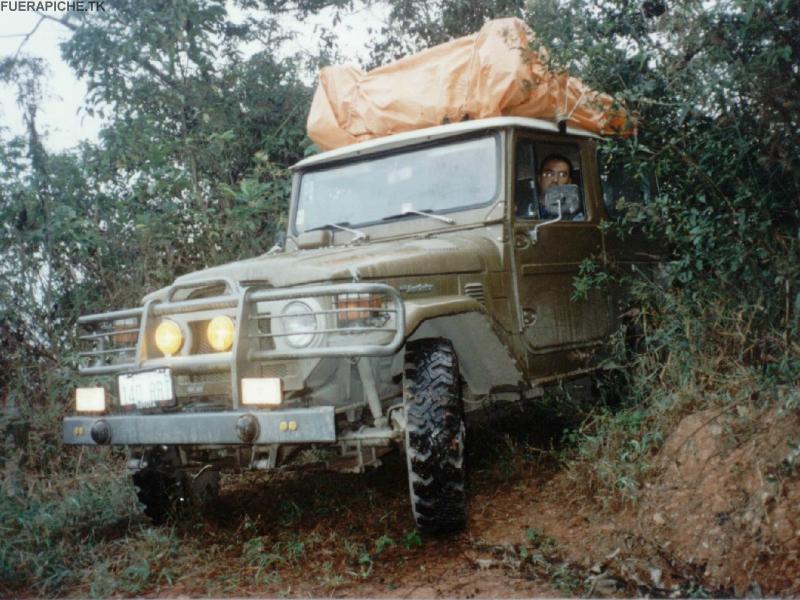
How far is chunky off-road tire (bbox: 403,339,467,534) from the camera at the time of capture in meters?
3.32

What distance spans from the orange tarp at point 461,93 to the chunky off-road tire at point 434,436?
1.79 m

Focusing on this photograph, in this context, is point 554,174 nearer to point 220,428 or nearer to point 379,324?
point 379,324

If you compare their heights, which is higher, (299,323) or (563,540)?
(299,323)

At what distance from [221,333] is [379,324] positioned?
73 cm

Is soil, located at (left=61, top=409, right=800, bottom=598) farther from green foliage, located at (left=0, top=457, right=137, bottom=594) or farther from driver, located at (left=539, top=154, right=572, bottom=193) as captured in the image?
driver, located at (left=539, top=154, right=572, bottom=193)

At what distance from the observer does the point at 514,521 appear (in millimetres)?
3889

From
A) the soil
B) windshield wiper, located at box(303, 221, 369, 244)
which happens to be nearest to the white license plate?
the soil

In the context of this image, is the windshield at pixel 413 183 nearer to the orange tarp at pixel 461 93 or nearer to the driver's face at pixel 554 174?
the orange tarp at pixel 461 93

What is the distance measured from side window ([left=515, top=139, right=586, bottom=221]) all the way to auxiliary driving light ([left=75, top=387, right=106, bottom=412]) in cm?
250

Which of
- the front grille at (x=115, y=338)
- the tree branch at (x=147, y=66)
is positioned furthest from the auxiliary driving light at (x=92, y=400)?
the tree branch at (x=147, y=66)

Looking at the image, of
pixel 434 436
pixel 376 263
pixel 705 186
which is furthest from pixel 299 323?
pixel 705 186

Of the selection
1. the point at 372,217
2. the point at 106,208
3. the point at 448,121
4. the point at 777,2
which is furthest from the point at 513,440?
the point at 106,208

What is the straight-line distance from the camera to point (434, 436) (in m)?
3.31

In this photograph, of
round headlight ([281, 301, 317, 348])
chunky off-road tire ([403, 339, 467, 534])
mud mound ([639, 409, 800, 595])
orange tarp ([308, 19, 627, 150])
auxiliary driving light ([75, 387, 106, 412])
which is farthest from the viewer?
orange tarp ([308, 19, 627, 150])
